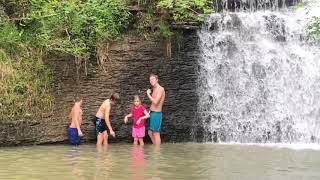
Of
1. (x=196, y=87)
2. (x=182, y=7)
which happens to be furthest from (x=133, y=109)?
(x=182, y=7)

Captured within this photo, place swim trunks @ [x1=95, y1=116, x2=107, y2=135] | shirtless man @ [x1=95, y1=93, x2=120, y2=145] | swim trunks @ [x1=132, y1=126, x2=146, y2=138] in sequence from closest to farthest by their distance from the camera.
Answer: shirtless man @ [x1=95, y1=93, x2=120, y2=145], swim trunks @ [x1=95, y1=116, x2=107, y2=135], swim trunks @ [x1=132, y1=126, x2=146, y2=138]

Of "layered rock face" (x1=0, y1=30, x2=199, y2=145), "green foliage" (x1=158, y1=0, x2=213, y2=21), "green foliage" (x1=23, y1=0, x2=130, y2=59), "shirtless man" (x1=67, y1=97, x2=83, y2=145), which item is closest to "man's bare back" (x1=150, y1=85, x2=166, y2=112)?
"layered rock face" (x1=0, y1=30, x2=199, y2=145)

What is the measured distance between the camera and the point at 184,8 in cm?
1349

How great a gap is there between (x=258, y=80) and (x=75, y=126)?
521 cm

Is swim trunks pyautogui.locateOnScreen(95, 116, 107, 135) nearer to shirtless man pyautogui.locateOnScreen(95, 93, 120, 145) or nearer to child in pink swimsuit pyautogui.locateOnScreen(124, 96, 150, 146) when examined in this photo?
shirtless man pyautogui.locateOnScreen(95, 93, 120, 145)

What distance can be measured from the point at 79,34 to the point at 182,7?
282 cm

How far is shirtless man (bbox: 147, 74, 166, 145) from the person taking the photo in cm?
1180

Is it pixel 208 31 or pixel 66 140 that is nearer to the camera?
pixel 66 140

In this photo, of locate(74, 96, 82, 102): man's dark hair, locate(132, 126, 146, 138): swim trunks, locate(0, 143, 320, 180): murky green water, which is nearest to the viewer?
locate(0, 143, 320, 180): murky green water

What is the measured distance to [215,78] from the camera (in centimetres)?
1375

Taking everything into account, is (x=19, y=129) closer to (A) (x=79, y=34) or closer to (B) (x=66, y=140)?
(B) (x=66, y=140)

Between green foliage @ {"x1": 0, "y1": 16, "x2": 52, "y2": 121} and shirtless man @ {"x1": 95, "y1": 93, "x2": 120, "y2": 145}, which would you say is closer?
green foliage @ {"x1": 0, "y1": 16, "x2": 52, "y2": 121}

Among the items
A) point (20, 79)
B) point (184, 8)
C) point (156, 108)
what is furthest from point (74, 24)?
point (156, 108)

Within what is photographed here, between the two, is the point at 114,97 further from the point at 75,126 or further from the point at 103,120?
the point at 75,126
